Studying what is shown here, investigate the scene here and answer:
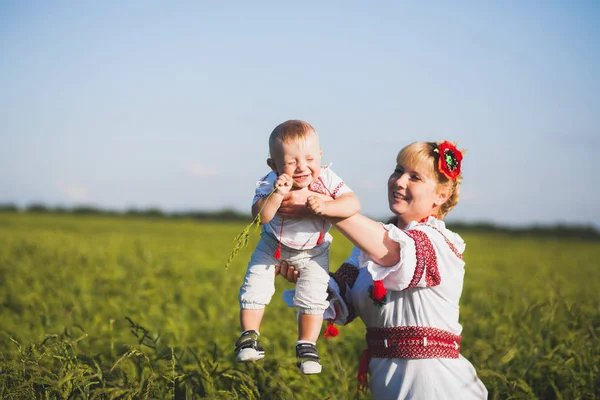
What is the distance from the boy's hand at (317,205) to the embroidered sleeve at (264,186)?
26 cm

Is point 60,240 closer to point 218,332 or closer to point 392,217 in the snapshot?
point 218,332

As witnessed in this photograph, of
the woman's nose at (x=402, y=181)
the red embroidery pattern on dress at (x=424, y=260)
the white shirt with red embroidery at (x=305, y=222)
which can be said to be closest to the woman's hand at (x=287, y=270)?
the white shirt with red embroidery at (x=305, y=222)

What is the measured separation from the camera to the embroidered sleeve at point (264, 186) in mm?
2992

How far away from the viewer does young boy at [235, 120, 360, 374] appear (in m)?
2.82

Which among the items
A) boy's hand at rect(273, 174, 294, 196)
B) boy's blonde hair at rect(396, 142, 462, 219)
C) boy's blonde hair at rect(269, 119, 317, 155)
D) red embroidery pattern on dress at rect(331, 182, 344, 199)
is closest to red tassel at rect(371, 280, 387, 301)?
red embroidery pattern on dress at rect(331, 182, 344, 199)

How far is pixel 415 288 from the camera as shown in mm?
3254

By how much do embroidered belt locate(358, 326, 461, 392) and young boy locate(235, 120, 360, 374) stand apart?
15.7 inches

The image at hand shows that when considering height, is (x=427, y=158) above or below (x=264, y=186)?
above

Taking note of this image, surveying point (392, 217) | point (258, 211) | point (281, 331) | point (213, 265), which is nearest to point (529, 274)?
point (213, 265)

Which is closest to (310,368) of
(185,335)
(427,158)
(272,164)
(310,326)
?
(310,326)

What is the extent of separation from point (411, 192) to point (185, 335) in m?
3.55

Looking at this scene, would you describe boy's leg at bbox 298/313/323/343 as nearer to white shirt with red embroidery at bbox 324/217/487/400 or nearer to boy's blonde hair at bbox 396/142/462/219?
white shirt with red embroidery at bbox 324/217/487/400

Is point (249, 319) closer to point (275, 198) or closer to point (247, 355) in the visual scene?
point (247, 355)

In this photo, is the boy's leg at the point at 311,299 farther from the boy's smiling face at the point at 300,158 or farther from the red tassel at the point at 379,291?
the boy's smiling face at the point at 300,158
